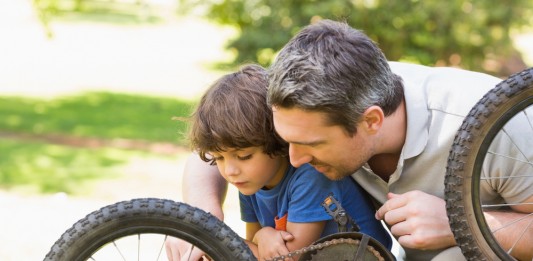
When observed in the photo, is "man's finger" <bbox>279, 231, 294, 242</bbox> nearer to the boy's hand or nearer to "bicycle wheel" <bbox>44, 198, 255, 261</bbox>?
the boy's hand

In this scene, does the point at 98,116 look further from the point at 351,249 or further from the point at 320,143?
the point at 351,249

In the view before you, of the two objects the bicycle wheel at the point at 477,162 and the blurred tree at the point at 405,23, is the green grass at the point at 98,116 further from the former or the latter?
the bicycle wheel at the point at 477,162

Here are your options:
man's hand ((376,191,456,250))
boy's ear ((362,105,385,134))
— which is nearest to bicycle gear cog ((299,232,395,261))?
man's hand ((376,191,456,250))

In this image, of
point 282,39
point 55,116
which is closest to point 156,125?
point 55,116

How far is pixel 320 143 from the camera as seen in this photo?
2418 mm

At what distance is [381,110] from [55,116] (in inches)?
451

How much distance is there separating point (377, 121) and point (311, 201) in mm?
317

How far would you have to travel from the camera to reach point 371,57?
2488 mm

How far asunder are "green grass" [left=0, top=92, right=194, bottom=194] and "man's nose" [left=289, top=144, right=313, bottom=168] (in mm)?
4699

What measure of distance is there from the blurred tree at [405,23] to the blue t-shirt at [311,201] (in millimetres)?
11041

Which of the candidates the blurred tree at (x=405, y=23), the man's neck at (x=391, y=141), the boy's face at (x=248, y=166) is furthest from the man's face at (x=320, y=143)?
the blurred tree at (x=405, y=23)

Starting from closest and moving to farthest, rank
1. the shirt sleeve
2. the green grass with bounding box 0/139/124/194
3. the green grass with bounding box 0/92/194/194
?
the shirt sleeve < the green grass with bounding box 0/139/124/194 < the green grass with bounding box 0/92/194/194

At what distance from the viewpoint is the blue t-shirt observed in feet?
8.46

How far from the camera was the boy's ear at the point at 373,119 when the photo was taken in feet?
8.09
